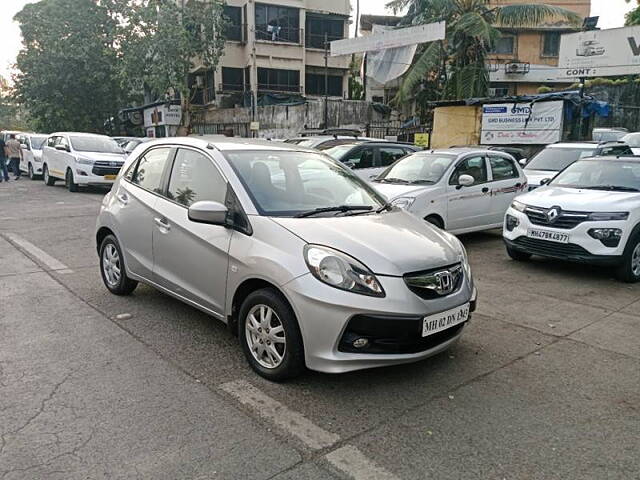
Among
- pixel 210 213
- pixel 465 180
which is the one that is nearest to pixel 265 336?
pixel 210 213

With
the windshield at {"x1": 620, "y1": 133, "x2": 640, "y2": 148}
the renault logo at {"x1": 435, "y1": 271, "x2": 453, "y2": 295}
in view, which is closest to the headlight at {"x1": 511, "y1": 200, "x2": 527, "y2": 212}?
the renault logo at {"x1": 435, "y1": 271, "x2": 453, "y2": 295}

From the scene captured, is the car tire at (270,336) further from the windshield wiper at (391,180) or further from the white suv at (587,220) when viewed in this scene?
the windshield wiper at (391,180)

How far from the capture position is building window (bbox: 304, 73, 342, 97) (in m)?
35.7

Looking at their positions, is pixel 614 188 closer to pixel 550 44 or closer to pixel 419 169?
pixel 419 169

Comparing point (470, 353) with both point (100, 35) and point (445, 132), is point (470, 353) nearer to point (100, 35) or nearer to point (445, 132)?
point (445, 132)

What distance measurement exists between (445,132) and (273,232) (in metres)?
17.5

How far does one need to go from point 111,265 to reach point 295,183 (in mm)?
2481

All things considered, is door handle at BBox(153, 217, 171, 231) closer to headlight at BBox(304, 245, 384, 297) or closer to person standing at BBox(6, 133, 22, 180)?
headlight at BBox(304, 245, 384, 297)

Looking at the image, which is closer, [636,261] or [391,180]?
[636,261]

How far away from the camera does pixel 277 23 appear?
33.2m

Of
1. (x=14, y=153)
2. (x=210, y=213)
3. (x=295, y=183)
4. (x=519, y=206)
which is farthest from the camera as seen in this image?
(x=14, y=153)

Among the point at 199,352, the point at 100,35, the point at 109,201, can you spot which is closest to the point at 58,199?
the point at 109,201

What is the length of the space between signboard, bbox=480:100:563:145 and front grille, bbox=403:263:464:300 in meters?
15.2

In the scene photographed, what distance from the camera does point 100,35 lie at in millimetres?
33250
